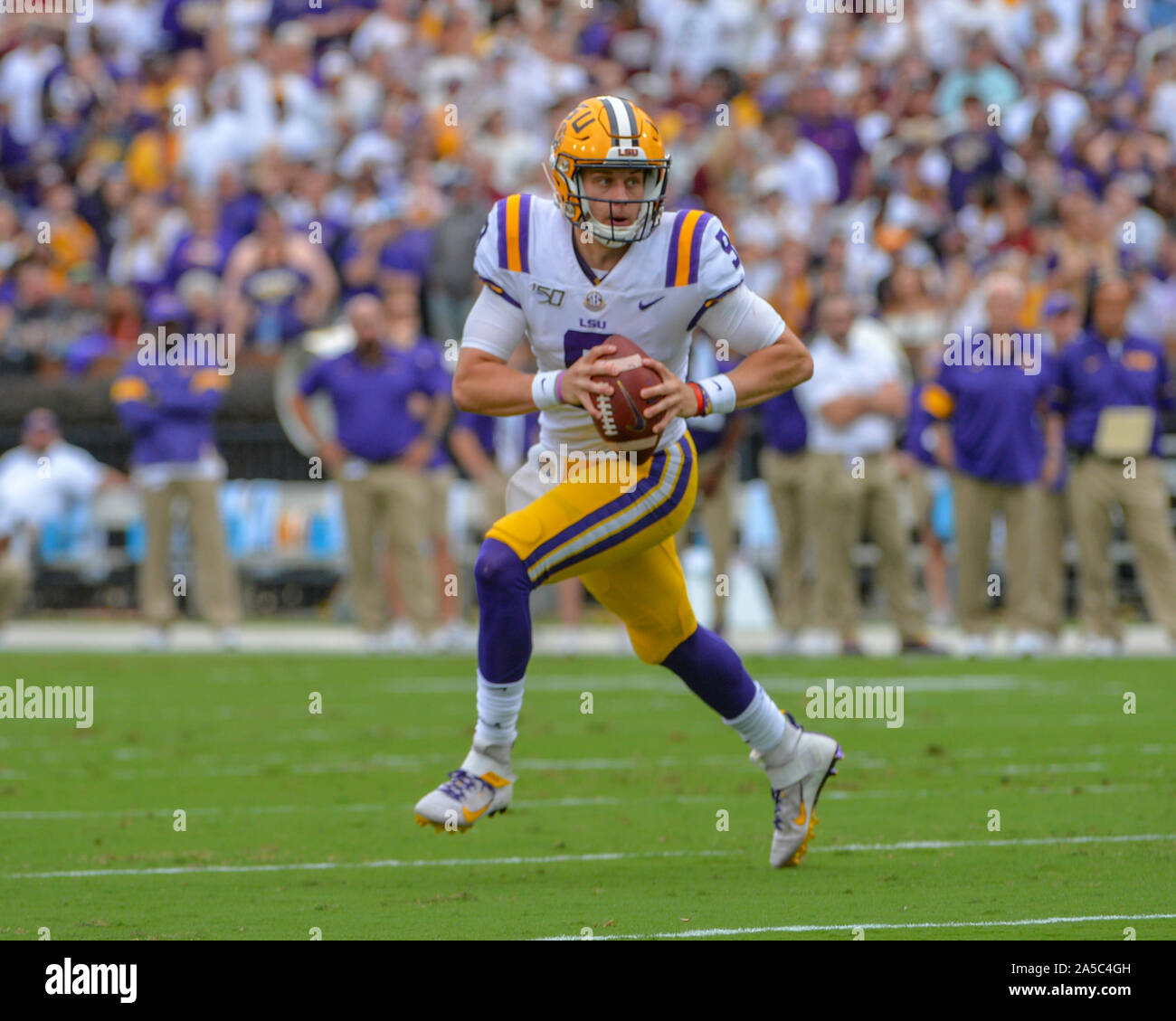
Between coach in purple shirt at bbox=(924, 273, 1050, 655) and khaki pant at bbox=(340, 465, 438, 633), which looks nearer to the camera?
coach in purple shirt at bbox=(924, 273, 1050, 655)

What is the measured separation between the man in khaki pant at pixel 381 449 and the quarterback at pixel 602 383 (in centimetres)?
806

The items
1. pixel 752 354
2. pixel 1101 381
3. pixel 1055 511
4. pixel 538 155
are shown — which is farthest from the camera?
pixel 538 155

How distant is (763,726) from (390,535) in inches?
329

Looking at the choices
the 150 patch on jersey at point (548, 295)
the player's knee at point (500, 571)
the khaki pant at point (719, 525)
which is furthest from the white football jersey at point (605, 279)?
the khaki pant at point (719, 525)

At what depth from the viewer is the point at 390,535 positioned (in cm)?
1439

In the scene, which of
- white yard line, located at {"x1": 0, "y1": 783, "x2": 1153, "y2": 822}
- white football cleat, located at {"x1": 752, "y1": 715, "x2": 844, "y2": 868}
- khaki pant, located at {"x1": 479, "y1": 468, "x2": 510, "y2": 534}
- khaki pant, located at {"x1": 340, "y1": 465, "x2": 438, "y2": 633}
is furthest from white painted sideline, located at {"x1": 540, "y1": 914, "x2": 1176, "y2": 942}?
khaki pant, located at {"x1": 340, "y1": 465, "x2": 438, "y2": 633}

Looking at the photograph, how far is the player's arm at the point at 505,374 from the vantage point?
5.75 m

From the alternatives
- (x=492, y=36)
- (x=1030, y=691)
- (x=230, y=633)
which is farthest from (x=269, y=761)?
(x=492, y=36)

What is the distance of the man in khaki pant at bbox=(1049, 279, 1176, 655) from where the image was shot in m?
13.2

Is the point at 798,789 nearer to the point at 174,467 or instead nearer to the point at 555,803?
the point at 555,803

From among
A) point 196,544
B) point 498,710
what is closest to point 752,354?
point 498,710

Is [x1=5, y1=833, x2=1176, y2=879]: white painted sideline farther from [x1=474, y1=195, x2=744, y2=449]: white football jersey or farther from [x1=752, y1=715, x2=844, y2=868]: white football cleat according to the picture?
[x1=474, y1=195, x2=744, y2=449]: white football jersey

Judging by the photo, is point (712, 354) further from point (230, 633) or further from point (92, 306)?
point (92, 306)

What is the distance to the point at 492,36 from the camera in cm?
2052
